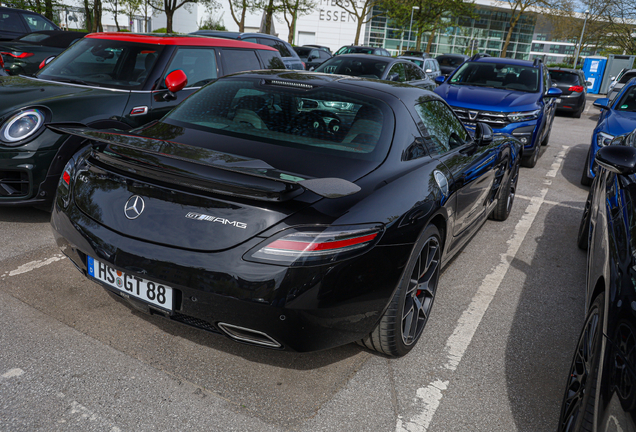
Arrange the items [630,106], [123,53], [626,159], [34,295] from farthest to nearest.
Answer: [630,106], [123,53], [34,295], [626,159]

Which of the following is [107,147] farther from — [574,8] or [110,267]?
[574,8]

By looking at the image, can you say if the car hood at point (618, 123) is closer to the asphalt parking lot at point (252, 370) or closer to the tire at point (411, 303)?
the asphalt parking lot at point (252, 370)

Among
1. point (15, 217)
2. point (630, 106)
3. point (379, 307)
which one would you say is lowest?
point (15, 217)

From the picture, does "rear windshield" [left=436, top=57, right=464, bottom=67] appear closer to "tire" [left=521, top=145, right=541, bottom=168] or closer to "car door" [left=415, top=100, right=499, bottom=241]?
"tire" [left=521, top=145, right=541, bottom=168]

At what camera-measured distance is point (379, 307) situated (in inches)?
93.6

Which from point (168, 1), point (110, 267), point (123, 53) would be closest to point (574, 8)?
point (168, 1)

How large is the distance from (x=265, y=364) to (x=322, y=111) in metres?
1.45

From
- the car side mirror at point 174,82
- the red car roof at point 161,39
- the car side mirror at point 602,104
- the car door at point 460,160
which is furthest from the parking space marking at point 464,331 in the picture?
the red car roof at point 161,39

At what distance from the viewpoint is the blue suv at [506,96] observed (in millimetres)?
7887

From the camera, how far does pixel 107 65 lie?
206 inches

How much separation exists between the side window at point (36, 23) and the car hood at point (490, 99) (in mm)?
11284

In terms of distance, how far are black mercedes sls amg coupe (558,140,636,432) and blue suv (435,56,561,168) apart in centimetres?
527

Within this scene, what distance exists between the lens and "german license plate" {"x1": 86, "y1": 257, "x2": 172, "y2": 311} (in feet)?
7.42

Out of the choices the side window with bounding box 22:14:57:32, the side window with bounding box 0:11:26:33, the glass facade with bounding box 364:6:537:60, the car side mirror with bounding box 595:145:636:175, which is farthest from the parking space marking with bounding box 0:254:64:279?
the glass facade with bounding box 364:6:537:60
